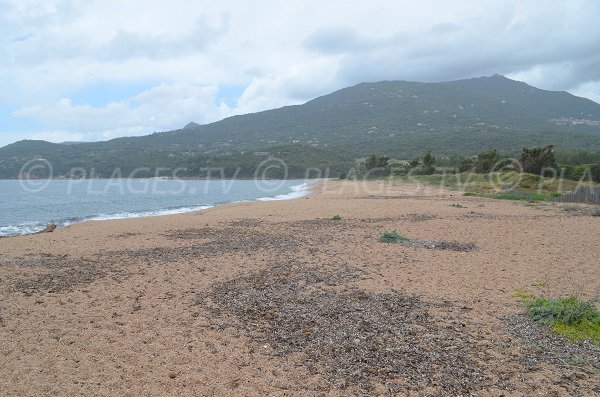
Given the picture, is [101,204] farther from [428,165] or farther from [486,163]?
[428,165]

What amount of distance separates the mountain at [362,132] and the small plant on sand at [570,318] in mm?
83972

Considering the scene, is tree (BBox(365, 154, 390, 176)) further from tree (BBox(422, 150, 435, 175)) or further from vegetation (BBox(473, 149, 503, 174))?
vegetation (BBox(473, 149, 503, 174))

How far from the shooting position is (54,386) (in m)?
4.25

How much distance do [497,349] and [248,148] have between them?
382 ft

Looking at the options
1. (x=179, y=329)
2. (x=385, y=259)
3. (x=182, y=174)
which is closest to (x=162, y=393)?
(x=179, y=329)

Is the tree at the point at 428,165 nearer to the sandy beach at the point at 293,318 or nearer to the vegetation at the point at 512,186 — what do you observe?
the vegetation at the point at 512,186

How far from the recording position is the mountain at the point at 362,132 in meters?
99.5

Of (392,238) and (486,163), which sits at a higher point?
(486,163)

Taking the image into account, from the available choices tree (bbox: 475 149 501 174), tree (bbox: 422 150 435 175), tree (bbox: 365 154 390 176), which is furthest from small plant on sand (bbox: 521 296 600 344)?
tree (bbox: 365 154 390 176)

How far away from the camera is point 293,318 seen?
6.06m

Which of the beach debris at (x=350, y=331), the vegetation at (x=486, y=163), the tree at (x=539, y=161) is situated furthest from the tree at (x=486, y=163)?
the beach debris at (x=350, y=331)

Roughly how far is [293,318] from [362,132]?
127 m

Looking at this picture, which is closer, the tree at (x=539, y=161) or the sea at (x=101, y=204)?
the sea at (x=101, y=204)

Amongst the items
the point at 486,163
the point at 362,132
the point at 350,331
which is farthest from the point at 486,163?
the point at 362,132
